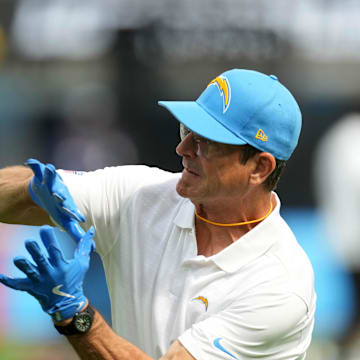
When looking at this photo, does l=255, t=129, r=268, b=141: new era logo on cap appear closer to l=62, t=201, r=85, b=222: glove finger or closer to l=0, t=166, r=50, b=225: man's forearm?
l=62, t=201, r=85, b=222: glove finger

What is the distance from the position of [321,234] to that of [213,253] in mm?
4164

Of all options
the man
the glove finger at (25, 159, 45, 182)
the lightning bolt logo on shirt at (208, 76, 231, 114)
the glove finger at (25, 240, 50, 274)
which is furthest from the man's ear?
the glove finger at (25, 240, 50, 274)

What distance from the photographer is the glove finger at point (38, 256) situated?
2834 millimetres

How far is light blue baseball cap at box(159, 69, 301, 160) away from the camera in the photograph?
10.9 feet

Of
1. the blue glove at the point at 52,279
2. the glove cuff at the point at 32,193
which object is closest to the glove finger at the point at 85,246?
the blue glove at the point at 52,279

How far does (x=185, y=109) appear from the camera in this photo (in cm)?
336

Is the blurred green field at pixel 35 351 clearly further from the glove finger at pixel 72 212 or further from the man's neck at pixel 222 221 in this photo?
the glove finger at pixel 72 212

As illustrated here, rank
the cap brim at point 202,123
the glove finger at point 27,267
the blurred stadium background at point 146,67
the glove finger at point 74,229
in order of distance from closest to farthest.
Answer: the glove finger at point 27,267 < the glove finger at point 74,229 < the cap brim at point 202,123 < the blurred stadium background at point 146,67

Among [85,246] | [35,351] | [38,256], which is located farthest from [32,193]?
[35,351]

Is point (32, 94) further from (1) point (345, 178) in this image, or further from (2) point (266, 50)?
(1) point (345, 178)

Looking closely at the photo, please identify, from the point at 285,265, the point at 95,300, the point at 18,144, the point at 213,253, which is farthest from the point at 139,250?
the point at 18,144

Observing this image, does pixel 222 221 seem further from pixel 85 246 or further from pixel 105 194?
pixel 85 246

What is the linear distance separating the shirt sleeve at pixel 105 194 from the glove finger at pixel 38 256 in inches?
23.6

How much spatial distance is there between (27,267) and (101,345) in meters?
0.39
